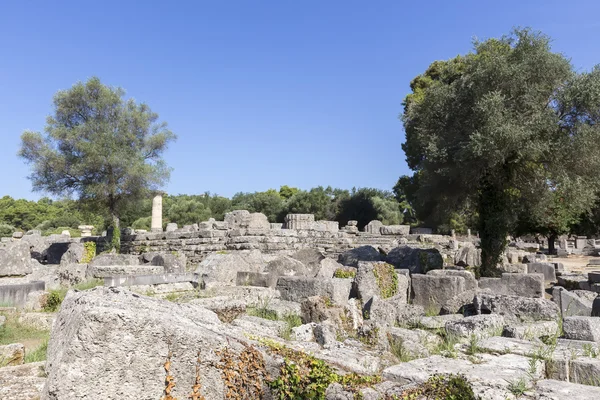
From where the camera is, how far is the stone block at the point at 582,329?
534 cm

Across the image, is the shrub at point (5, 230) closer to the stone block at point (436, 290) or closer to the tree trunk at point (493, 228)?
the tree trunk at point (493, 228)

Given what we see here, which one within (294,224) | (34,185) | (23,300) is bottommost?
(23,300)

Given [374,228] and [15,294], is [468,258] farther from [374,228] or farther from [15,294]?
[15,294]

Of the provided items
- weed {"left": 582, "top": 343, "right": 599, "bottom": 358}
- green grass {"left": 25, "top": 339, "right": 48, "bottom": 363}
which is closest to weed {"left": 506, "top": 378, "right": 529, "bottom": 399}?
weed {"left": 582, "top": 343, "right": 599, "bottom": 358}

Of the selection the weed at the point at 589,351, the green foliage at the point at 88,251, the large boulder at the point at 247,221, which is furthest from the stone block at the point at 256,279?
the green foliage at the point at 88,251

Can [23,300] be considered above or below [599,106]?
below

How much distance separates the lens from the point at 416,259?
13922mm

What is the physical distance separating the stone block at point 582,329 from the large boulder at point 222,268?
6582 mm

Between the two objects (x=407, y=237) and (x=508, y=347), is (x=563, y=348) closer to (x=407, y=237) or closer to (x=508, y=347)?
(x=508, y=347)

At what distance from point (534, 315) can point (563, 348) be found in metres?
2.36

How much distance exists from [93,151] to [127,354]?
22.4 meters

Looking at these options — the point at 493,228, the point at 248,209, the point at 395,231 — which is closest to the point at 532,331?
the point at 493,228

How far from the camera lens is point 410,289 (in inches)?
396

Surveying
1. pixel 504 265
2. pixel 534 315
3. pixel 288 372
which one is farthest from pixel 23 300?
pixel 504 265
